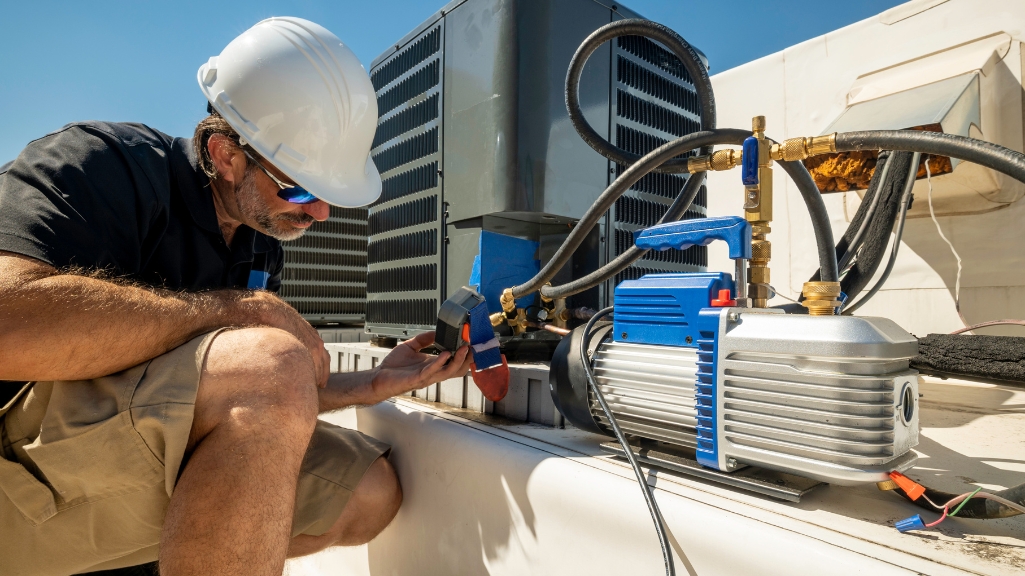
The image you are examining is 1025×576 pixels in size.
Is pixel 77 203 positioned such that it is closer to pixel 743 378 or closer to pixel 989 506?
pixel 743 378

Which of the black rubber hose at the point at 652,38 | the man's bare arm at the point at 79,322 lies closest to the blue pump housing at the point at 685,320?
the black rubber hose at the point at 652,38

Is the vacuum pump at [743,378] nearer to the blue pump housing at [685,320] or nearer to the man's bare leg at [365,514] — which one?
the blue pump housing at [685,320]

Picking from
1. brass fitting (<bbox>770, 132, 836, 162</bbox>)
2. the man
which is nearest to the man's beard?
the man

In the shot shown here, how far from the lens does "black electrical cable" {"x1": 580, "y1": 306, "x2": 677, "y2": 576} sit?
538 mm

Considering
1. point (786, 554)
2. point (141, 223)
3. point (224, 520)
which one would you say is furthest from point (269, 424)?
point (786, 554)

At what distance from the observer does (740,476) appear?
0.61m

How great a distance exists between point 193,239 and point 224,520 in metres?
0.56

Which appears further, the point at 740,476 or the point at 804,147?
the point at 804,147

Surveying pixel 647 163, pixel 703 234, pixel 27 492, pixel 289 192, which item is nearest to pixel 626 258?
pixel 647 163

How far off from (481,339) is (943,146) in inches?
26.6

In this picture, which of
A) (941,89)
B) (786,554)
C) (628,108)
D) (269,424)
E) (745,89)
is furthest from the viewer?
(745,89)

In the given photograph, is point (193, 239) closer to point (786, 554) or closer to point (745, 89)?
point (786, 554)

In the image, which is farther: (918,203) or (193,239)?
(918,203)

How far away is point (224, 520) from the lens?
57cm
